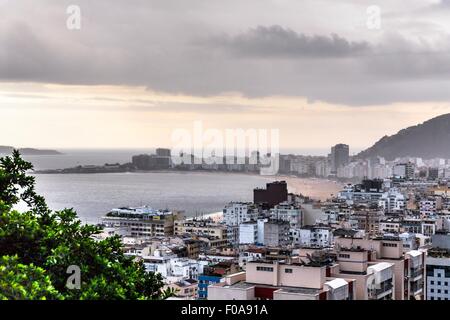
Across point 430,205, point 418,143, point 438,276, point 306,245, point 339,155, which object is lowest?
point 306,245

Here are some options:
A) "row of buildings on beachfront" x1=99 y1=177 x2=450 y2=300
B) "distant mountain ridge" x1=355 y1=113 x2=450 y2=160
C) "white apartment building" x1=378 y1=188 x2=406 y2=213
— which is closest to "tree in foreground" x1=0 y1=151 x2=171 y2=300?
"row of buildings on beachfront" x1=99 y1=177 x2=450 y2=300

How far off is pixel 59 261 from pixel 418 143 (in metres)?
15.6

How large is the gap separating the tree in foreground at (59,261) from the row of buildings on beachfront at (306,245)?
44 centimetres

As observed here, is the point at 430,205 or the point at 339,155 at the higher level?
the point at 339,155

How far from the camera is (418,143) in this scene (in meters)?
16.7

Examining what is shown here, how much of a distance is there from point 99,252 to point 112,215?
9769 mm

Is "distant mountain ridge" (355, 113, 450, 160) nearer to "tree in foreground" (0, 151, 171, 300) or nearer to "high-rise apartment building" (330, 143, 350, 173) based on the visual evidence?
"high-rise apartment building" (330, 143, 350, 173)

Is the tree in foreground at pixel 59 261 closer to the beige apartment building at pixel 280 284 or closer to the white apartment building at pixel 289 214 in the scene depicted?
the beige apartment building at pixel 280 284

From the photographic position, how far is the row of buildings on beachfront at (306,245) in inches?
134

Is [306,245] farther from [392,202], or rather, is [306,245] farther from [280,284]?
[280,284]

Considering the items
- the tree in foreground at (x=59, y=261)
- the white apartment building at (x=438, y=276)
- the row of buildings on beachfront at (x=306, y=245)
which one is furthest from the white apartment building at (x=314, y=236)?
the tree in foreground at (x=59, y=261)

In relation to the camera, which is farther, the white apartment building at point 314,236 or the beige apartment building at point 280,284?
the white apartment building at point 314,236

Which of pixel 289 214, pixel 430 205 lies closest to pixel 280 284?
pixel 289 214
